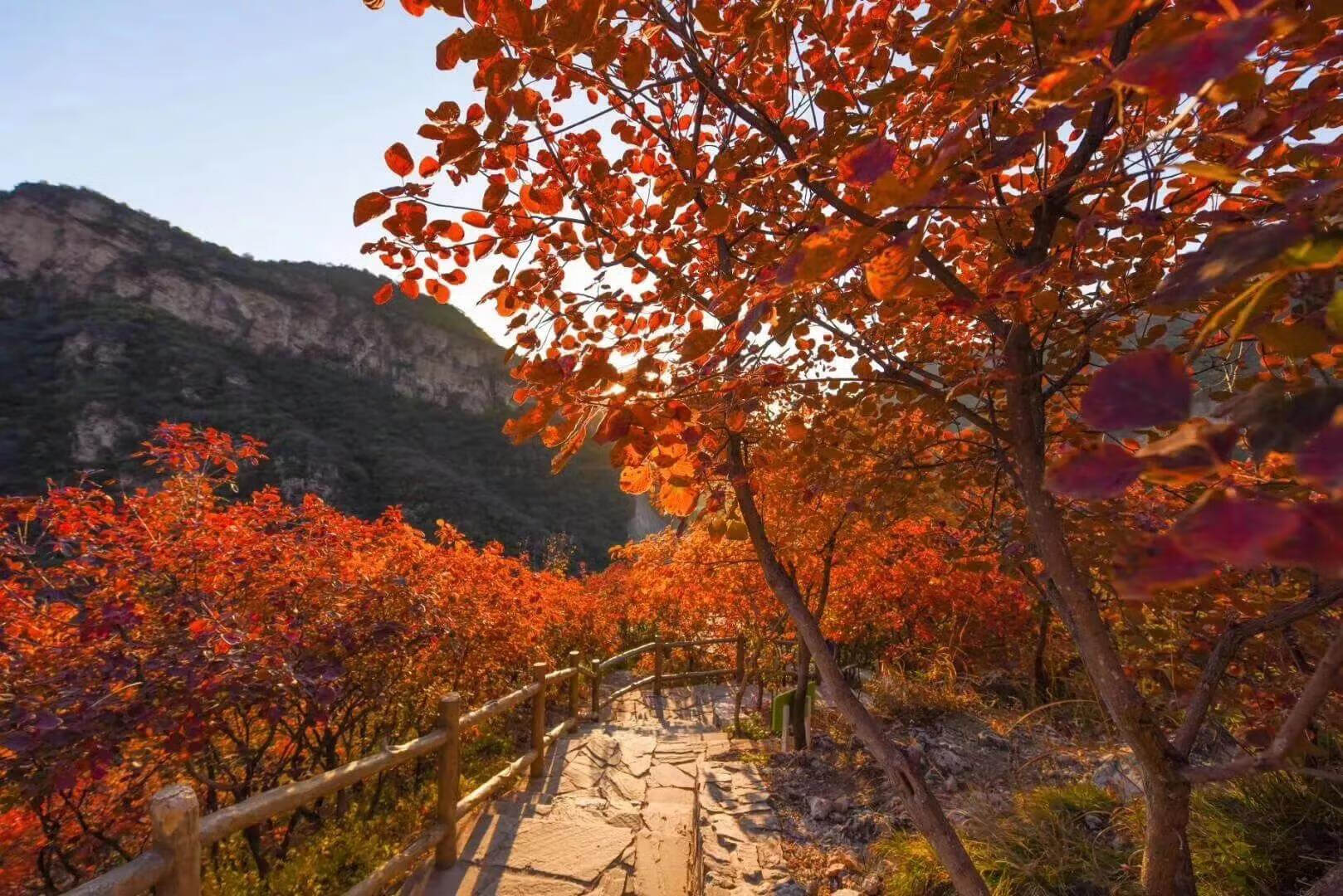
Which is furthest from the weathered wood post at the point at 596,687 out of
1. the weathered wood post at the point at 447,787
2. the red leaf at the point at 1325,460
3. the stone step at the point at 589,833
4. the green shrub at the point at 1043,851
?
the red leaf at the point at 1325,460

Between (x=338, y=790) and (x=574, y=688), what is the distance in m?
3.77

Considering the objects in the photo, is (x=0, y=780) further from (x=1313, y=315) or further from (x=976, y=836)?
(x=976, y=836)

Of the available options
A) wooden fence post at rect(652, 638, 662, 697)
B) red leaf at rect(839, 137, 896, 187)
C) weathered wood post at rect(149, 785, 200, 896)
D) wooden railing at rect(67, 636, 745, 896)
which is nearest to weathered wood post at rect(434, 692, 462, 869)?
wooden railing at rect(67, 636, 745, 896)

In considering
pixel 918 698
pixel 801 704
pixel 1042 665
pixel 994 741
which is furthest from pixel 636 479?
pixel 1042 665

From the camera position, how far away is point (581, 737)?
662 cm

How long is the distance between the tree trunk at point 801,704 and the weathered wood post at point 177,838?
205 inches

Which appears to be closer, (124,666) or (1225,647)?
(1225,647)

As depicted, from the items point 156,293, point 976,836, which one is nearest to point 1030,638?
point 976,836

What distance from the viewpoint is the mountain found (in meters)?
26.8

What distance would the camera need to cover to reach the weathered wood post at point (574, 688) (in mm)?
6852

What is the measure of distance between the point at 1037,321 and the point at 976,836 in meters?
3.14

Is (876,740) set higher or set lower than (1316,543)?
lower

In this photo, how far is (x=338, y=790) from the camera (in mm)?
3438

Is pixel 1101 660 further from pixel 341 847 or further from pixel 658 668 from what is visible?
pixel 658 668
